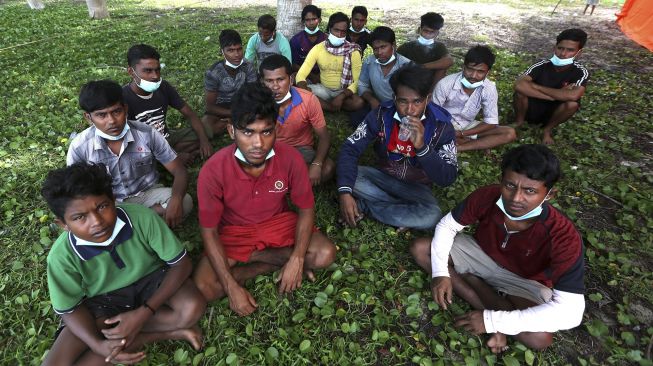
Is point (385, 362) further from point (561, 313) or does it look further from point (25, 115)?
point (25, 115)

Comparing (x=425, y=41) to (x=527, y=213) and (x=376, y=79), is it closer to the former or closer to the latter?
(x=376, y=79)

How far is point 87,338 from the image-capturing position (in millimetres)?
2135

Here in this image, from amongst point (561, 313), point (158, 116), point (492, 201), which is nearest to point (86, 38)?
point (158, 116)

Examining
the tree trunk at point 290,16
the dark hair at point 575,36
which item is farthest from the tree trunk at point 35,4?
the dark hair at point 575,36

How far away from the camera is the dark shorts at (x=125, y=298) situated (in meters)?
2.32

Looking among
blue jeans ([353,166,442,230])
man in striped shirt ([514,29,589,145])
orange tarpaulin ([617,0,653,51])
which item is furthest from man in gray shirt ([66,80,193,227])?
orange tarpaulin ([617,0,653,51])

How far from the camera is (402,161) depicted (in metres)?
3.50

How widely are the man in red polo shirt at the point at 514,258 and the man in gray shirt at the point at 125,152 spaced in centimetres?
207

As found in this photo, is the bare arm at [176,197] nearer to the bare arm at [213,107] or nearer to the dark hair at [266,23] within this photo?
the bare arm at [213,107]

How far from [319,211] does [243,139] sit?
138cm

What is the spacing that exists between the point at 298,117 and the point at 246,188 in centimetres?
134

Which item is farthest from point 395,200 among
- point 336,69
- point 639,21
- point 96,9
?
point 96,9

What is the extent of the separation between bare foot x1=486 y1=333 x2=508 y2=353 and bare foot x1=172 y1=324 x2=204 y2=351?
74.6 inches

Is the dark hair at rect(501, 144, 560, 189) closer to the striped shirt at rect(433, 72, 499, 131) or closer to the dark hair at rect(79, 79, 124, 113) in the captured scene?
the striped shirt at rect(433, 72, 499, 131)
